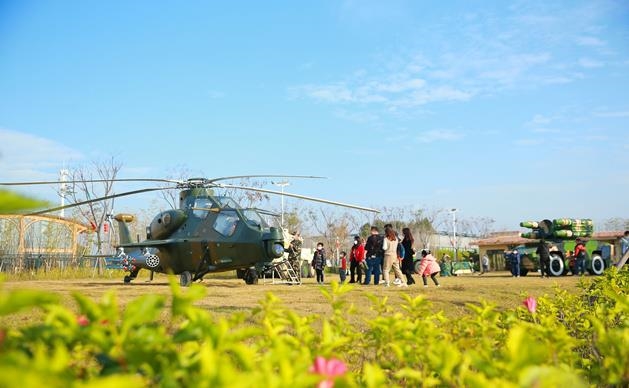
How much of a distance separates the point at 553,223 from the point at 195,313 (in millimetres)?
23720

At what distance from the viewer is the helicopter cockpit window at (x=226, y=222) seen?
1281 centimetres

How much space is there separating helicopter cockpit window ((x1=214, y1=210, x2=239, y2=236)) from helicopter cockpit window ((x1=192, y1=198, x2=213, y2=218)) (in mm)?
324

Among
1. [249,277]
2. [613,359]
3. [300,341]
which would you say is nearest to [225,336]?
[300,341]

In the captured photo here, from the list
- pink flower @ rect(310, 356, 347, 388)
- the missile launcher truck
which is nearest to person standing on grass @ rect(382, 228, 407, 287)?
the missile launcher truck

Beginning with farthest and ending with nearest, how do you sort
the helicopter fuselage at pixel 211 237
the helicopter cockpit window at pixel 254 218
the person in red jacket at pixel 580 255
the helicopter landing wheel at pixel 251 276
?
1. the person in red jacket at pixel 580 255
2. the helicopter landing wheel at pixel 251 276
3. the helicopter cockpit window at pixel 254 218
4. the helicopter fuselage at pixel 211 237

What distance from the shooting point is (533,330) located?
194 centimetres

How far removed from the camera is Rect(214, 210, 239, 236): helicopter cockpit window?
12812mm

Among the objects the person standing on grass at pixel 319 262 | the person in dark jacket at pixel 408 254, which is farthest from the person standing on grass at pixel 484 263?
the person in dark jacket at pixel 408 254

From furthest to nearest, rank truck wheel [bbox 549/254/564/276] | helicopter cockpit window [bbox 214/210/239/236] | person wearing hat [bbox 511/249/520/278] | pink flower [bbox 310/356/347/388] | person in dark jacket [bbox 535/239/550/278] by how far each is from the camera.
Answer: person wearing hat [bbox 511/249/520/278]
truck wheel [bbox 549/254/564/276]
person in dark jacket [bbox 535/239/550/278]
helicopter cockpit window [bbox 214/210/239/236]
pink flower [bbox 310/356/347/388]

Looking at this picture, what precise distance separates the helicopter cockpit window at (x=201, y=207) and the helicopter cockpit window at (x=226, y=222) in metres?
0.32

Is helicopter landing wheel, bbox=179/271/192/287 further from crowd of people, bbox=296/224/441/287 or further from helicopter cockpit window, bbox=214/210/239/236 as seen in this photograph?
crowd of people, bbox=296/224/441/287

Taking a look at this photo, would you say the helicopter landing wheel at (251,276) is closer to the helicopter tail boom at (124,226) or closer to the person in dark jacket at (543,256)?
the helicopter tail boom at (124,226)

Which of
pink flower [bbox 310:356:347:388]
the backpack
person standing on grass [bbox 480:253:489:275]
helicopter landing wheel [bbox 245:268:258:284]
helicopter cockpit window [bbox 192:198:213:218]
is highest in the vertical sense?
helicopter cockpit window [bbox 192:198:213:218]

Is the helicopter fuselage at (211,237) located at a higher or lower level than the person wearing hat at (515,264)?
higher
